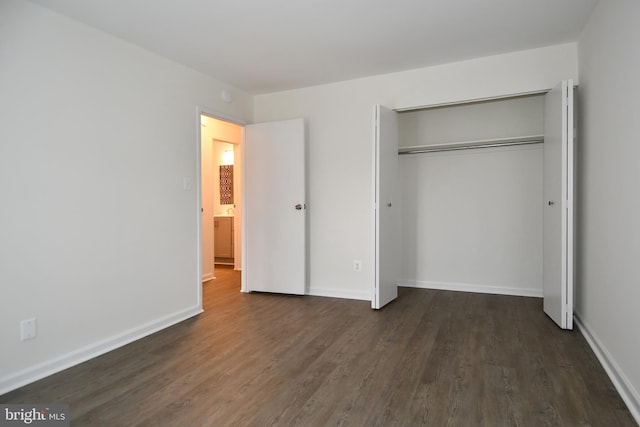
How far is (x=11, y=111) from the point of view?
231 cm

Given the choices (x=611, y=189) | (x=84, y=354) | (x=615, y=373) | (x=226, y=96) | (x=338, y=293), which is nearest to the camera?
(x=615, y=373)

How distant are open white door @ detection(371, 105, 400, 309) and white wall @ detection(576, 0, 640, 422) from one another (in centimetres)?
164

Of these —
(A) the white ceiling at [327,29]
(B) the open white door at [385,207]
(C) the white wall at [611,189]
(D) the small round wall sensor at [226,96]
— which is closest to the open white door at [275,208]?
(D) the small round wall sensor at [226,96]

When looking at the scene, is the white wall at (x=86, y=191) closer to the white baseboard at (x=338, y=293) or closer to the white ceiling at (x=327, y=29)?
the white ceiling at (x=327, y=29)

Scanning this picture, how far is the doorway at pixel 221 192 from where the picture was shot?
5.62 m

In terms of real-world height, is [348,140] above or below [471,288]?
above

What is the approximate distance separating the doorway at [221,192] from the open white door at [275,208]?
1.08m

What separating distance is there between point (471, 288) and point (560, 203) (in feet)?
5.79

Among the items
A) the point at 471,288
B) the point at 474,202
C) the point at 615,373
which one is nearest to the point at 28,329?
the point at 615,373

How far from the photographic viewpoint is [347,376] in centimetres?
237

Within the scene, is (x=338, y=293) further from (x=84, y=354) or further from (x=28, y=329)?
(x=28, y=329)

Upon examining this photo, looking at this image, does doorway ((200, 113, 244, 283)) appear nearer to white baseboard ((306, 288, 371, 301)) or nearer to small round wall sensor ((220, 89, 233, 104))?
small round wall sensor ((220, 89, 233, 104))

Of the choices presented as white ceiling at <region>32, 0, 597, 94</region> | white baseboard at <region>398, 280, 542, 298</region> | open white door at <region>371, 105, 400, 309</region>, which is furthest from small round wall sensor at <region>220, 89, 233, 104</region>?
white baseboard at <region>398, 280, 542, 298</region>

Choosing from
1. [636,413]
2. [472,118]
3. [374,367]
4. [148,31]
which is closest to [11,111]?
[148,31]
